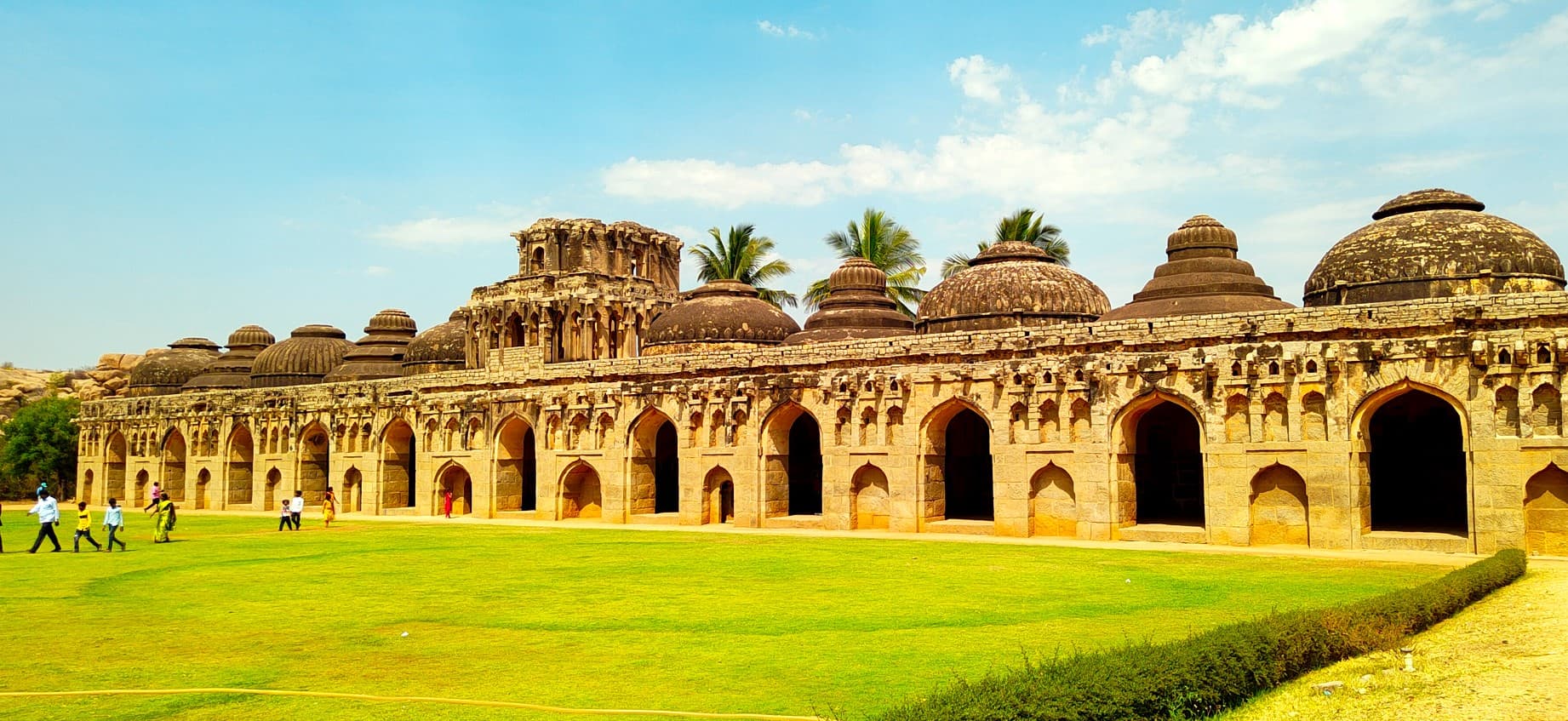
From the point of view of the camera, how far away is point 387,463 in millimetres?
41375

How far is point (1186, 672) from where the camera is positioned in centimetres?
878

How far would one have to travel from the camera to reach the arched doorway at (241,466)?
152 feet

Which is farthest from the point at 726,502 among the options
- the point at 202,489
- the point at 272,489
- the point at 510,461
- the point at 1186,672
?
the point at 202,489

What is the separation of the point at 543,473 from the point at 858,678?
27.2m

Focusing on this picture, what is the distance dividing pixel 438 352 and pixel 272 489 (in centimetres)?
839

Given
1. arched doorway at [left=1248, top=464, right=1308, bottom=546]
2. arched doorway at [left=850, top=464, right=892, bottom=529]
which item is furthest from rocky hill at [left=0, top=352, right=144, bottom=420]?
arched doorway at [left=1248, top=464, right=1308, bottom=546]

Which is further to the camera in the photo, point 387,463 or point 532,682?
point 387,463

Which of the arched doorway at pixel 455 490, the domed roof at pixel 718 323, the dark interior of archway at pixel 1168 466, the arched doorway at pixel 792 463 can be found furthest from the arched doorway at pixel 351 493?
the dark interior of archway at pixel 1168 466

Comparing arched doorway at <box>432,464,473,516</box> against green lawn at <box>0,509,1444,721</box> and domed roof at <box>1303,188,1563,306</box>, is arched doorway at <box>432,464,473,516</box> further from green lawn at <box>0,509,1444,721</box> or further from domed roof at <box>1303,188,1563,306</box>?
domed roof at <box>1303,188,1563,306</box>

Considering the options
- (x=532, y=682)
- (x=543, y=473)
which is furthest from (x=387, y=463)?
(x=532, y=682)

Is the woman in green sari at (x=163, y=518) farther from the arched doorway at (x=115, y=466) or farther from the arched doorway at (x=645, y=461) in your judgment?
the arched doorway at (x=115, y=466)

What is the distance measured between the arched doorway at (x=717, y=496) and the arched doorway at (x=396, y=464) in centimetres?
1300

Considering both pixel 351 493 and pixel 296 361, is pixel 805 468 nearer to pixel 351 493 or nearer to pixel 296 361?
pixel 351 493

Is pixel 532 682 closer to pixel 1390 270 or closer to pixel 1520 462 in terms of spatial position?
pixel 1520 462
